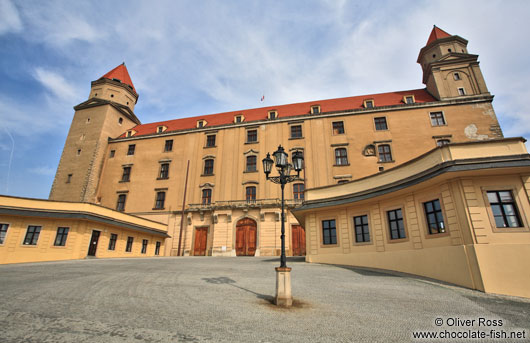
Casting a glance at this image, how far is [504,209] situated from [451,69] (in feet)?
84.4

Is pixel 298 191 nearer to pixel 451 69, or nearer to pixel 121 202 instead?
pixel 121 202

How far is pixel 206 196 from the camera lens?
2955cm

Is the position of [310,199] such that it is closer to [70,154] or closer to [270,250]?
[270,250]

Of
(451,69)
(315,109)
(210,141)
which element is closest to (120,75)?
(210,141)

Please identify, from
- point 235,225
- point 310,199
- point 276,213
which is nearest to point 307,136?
point 276,213

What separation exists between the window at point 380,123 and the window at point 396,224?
56.5ft

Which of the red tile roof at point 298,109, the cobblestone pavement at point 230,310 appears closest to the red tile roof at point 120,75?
the red tile roof at point 298,109

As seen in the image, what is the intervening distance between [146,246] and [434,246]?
83.3 ft

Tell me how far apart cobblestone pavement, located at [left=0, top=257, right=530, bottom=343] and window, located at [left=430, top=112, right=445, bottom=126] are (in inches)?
886

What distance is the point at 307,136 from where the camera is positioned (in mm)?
29391

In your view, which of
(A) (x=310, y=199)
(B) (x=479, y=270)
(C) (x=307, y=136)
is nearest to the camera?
(B) (x=479, y=270)

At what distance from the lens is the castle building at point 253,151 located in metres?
26.1

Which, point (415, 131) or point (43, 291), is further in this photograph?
point (415, 131)

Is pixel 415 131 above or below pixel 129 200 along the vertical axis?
above
